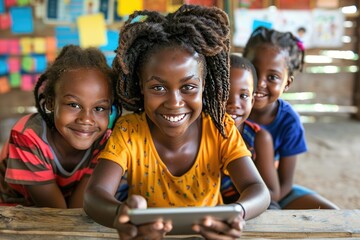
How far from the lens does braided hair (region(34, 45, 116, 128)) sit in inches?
62.9

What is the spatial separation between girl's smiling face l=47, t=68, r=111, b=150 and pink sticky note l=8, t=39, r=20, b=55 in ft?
12.4

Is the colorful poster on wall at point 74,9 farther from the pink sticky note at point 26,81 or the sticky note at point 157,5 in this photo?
the pink sticky note at point 26,81

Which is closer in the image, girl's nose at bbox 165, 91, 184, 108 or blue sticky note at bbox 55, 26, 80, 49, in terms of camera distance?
girl's nose at bbox 165, 91, 184, 108

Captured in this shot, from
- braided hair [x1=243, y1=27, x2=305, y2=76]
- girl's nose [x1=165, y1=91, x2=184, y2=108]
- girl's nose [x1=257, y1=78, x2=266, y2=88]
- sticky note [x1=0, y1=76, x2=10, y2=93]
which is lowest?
sticky note [x1=0, y1=76, x2=10, y2=93]

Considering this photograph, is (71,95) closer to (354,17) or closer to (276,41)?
(276,41)

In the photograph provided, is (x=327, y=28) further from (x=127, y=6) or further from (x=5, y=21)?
(x=5, y=21)

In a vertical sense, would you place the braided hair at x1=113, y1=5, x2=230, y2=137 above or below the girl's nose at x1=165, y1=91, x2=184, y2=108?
above

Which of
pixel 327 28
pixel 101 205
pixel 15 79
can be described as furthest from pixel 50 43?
pixel 101 205

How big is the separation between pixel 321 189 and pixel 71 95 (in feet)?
7.53

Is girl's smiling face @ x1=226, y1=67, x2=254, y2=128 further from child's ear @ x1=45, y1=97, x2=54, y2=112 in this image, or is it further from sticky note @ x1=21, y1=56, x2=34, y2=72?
sticky note @ x1=21, y1=56, x2=34, y2=72

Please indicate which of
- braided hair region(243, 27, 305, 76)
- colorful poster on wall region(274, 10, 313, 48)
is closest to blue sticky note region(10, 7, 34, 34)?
colorful poster on wall region(274, 10, 313, 48)

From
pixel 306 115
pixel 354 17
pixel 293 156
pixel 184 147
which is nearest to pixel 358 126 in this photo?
pixel 306 115

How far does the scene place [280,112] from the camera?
7.00 feet

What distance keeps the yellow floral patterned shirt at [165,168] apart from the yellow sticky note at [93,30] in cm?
371
